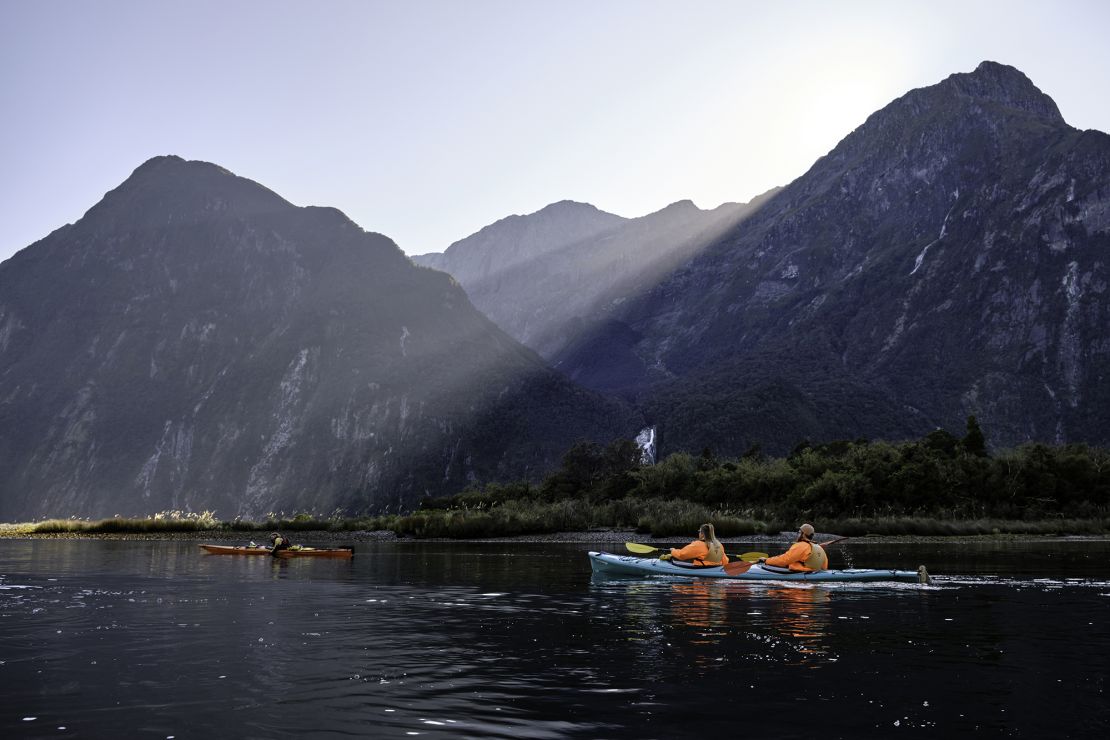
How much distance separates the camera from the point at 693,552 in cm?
3925

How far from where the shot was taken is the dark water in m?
13.3

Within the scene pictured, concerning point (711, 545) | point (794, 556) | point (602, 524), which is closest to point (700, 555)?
point (711, 545)

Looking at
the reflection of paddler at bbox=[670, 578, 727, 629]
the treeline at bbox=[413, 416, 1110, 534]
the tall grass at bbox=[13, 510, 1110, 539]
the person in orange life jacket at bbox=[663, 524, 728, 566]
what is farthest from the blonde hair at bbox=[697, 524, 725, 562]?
the treeline at bbox=[413, 416, 1110, 534]

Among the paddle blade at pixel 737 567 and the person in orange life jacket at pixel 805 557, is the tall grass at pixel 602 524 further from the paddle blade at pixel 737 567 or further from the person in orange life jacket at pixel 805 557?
the person in orange life jacket at pixel 805 557

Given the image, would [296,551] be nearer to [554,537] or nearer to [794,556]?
[554,537]

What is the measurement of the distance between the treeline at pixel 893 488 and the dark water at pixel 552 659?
4532 cm

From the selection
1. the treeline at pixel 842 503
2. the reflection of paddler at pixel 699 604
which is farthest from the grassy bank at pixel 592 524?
the reflection of paddler at pixel 699 604

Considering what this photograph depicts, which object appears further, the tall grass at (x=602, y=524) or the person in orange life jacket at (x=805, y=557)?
the tall grass at (x=602, y=524)

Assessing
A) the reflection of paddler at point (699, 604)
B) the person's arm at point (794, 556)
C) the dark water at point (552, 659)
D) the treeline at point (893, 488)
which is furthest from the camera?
the treeline at point (893, 488)

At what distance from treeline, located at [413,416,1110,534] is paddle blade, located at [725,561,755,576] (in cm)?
3756

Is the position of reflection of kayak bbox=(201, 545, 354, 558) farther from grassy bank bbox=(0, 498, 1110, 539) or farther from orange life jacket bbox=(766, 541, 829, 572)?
orange life jacket bbox=(766, 541, 829, 572)

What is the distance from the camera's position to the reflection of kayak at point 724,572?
114 ft

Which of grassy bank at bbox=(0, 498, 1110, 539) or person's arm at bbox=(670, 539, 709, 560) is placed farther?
grassy bank at bbox=(0, 498, 1110, 539)

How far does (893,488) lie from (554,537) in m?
31.2
